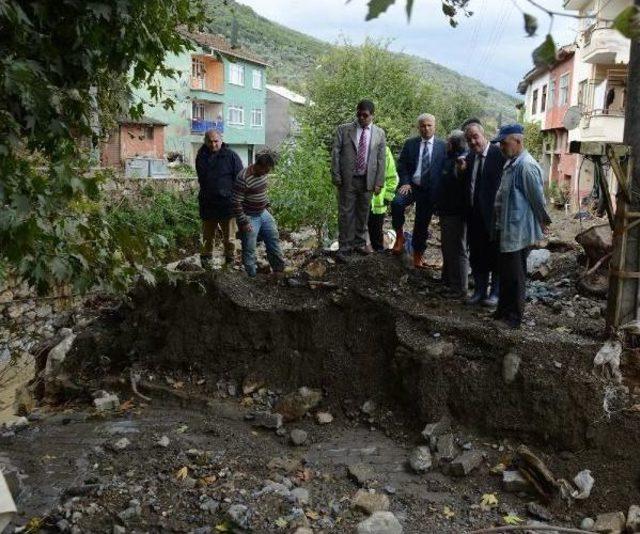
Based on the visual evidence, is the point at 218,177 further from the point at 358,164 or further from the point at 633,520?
the point at 633,520

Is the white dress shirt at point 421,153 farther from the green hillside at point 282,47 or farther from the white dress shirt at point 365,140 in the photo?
the green hillside at point 282,47

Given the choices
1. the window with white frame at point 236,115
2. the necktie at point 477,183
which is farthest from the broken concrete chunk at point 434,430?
the window with white frame at point 236,115

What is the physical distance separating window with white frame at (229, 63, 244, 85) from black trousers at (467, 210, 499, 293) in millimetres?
34136

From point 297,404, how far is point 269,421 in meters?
0.30

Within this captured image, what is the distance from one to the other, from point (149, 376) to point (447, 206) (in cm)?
340

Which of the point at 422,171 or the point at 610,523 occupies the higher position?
the point at 422,171

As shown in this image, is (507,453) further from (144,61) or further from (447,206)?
(144,61)

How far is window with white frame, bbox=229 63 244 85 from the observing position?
38.2 metres

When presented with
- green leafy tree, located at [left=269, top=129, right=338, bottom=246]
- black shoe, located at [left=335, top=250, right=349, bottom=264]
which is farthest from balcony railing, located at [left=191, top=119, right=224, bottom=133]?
black shoe, located at [left=335, top=250, right=349, bottom=264]

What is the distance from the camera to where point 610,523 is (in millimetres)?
4004

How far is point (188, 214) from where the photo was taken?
18.5 metres

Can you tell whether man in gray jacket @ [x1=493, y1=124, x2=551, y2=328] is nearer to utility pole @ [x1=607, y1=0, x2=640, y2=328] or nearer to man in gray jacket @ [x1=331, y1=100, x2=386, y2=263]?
utility pole @ [x1=607, y1=0, x2=640, y2=328]

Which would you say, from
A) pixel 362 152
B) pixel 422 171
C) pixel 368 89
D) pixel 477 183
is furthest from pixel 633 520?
pixel 368 89

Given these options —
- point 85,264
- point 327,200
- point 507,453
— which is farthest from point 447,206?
point 327,200
